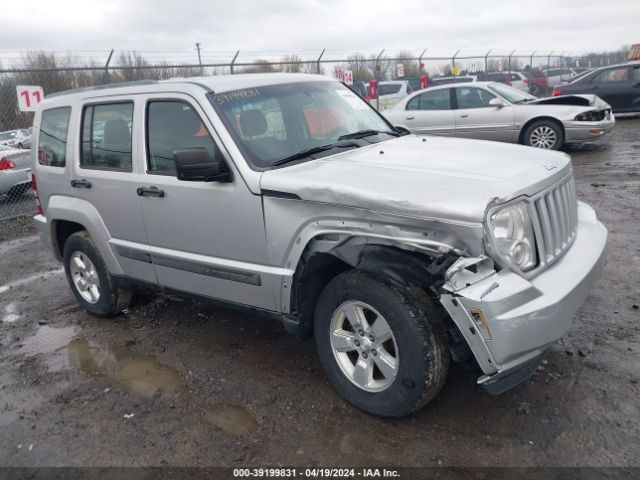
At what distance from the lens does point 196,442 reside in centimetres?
310

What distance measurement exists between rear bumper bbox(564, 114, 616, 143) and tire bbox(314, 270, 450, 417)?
8.95 m

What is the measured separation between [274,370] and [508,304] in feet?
6.09

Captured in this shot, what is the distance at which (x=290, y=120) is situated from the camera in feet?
12.6

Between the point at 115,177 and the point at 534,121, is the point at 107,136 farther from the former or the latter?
the point at 534,121

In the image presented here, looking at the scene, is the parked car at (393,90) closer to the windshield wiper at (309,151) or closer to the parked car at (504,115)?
the parked car at (504,115)

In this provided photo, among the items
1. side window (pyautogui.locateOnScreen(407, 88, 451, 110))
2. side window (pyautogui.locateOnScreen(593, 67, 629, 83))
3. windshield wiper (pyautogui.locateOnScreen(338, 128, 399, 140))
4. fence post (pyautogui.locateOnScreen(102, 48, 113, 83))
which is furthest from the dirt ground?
side window (pyautogui.locateOnScreen(593, 67, 629, 83))

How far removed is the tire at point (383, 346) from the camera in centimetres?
275

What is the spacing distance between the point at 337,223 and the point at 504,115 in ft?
29.5

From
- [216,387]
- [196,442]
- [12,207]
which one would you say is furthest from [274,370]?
[12,207]

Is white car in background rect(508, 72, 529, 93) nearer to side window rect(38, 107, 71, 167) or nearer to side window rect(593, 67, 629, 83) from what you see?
side window rect(593, 67, 629, 83)

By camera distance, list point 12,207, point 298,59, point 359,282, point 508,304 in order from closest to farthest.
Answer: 1. point 508,304
2. point 359,282
3. point 12,207
4. point 298,59

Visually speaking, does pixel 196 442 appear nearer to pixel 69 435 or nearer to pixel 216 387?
pixel 216 387

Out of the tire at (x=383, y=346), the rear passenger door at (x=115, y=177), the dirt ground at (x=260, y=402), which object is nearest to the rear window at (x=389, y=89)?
the dirt ground at (x=260, y=402)

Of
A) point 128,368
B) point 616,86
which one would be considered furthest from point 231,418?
point 616,86
